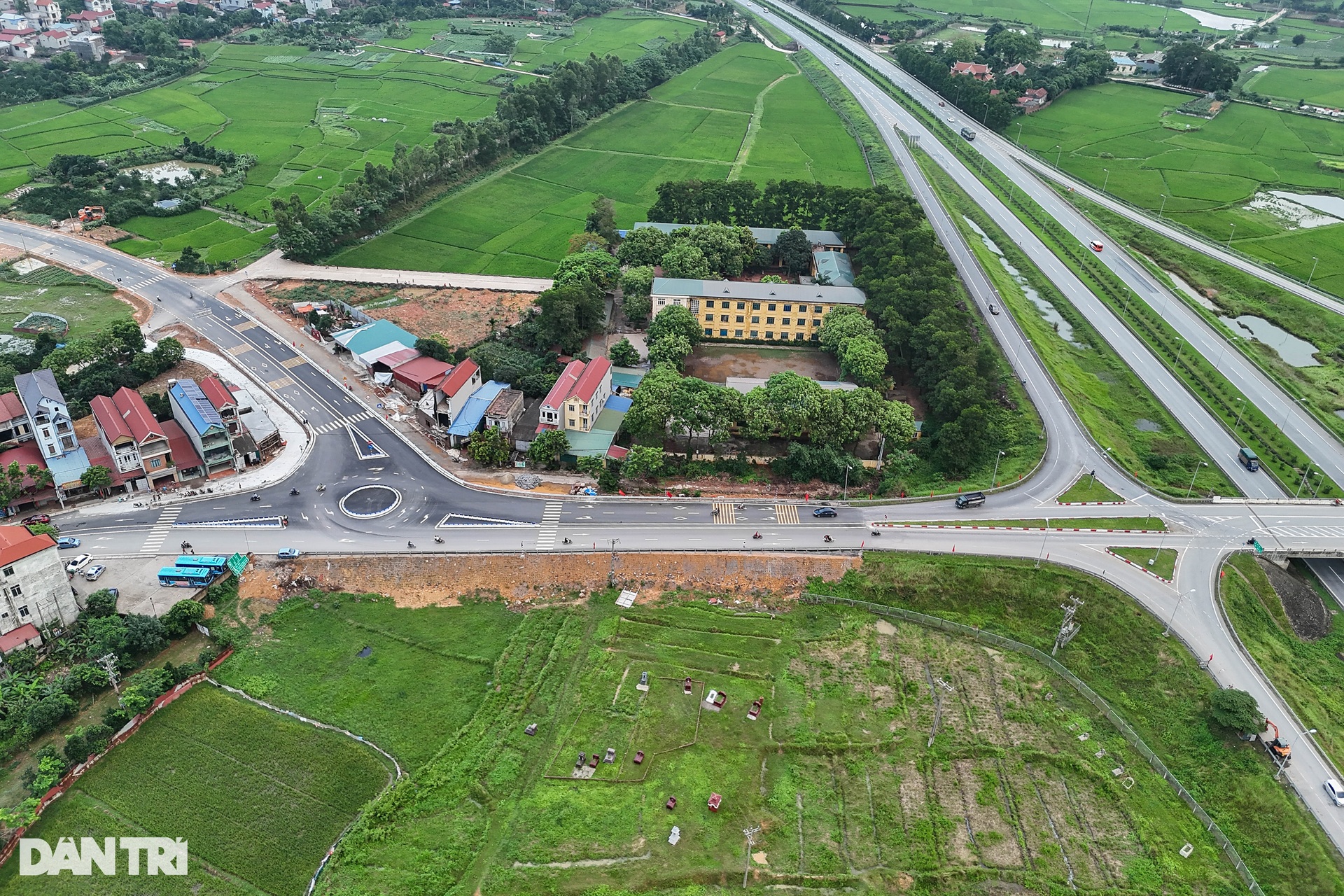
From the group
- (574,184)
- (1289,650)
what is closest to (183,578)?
(1289,650)

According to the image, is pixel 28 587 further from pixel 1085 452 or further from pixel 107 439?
pixel 1085 452

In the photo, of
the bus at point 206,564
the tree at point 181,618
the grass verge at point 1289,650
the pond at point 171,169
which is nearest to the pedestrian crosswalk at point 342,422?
the bus at point 206,564

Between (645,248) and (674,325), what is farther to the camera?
(645,248)

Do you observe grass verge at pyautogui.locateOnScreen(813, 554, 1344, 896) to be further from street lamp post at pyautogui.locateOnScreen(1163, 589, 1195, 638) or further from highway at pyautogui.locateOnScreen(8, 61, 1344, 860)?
highway at pyautogui.locateOnScreen(8, 61, 1344, 860)

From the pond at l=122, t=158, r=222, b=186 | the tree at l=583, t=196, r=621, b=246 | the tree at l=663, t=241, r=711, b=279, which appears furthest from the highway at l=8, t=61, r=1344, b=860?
the pond at l=122, t=158, r=222, b=186

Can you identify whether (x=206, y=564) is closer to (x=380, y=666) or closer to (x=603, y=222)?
(x=380, y=666)

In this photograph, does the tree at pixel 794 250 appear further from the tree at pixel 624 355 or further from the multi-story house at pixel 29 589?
Answer: the multi-story house at pixel 29 589

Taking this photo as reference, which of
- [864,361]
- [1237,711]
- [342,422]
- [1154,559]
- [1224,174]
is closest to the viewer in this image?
[1237,711]
